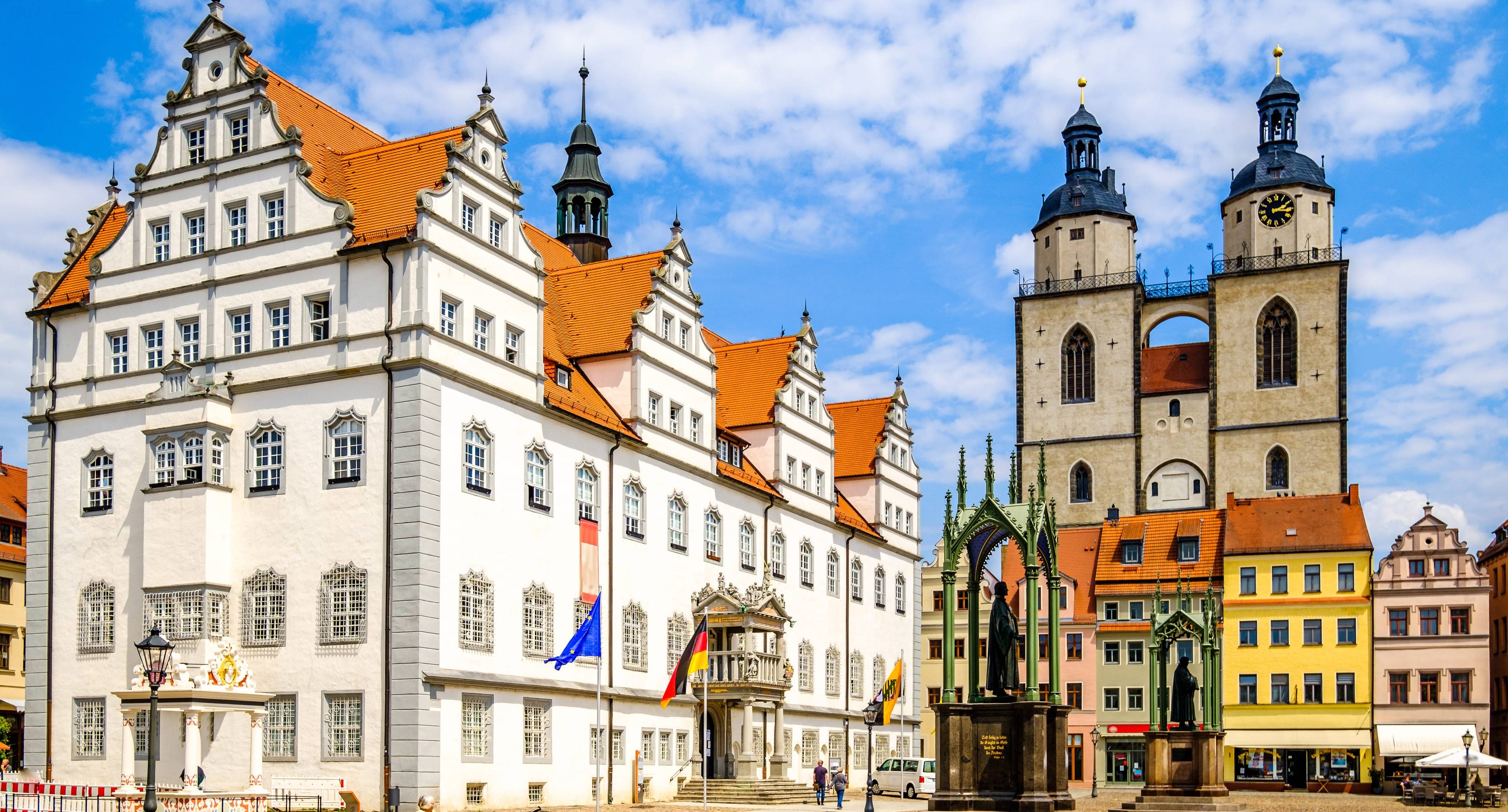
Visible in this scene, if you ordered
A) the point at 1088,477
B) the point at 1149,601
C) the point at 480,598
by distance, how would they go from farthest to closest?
the point at 1088,477
the point at 1149,601
the point at 480,598

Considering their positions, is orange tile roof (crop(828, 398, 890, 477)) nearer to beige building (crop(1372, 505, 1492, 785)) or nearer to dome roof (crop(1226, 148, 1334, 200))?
beige building (crop(1372, 505, 1492, 785))

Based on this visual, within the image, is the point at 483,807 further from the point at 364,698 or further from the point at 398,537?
the point at 398,537

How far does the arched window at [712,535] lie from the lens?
2183 inches

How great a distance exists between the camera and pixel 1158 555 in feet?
259

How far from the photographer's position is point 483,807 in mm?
41562

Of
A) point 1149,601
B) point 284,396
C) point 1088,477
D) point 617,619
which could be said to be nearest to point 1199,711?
point 1149,601

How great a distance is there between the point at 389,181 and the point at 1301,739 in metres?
49.5

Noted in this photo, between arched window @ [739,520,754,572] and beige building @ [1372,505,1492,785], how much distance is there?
30.5 metres

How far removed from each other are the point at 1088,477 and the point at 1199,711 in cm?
2662

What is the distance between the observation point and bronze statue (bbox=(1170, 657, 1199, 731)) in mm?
44406

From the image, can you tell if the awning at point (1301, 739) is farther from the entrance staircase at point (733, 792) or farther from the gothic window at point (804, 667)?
the entrance staircase at point (733, 792)

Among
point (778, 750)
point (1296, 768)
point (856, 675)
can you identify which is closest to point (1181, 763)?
point (778, 750)

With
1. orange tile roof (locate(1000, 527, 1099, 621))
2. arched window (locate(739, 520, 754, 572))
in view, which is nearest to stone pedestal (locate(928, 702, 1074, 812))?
arched window (locate(739, 520, 754, 572))

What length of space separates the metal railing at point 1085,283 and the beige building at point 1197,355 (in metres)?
0.08
